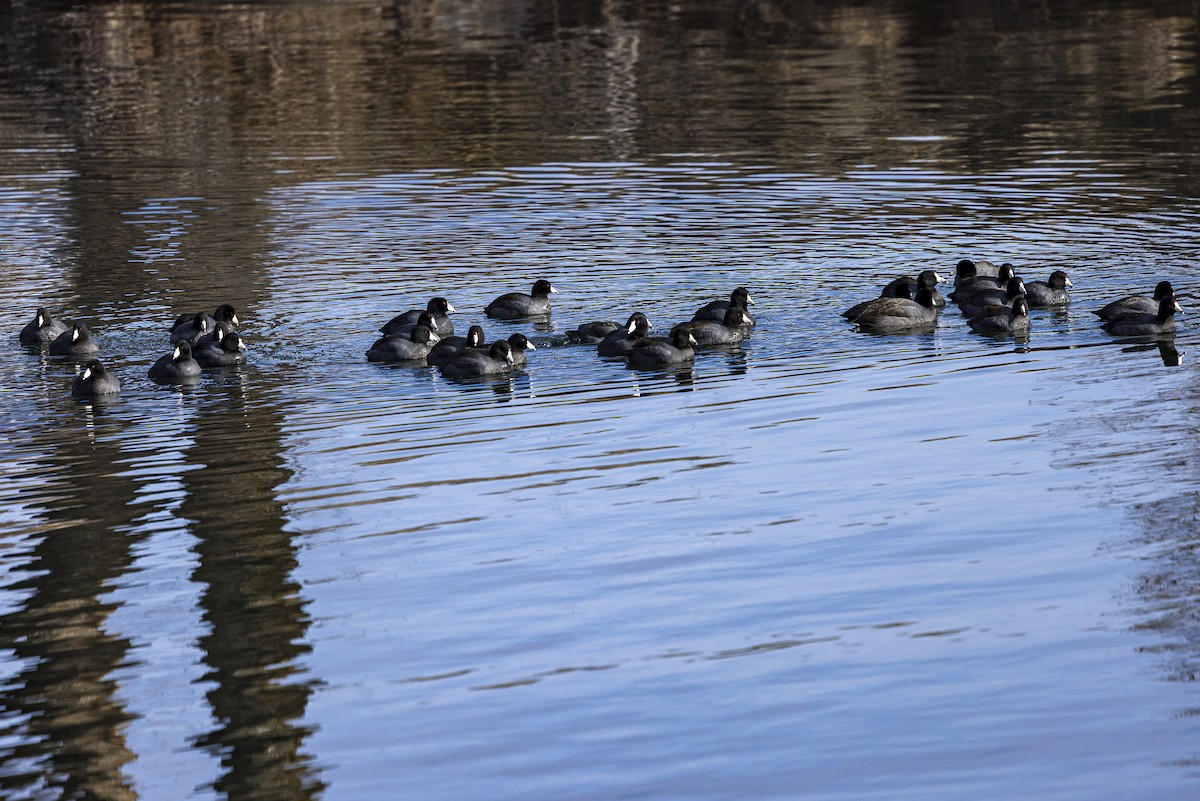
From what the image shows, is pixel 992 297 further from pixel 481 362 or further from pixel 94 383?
pixel 94 383

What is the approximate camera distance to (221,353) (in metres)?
23.9

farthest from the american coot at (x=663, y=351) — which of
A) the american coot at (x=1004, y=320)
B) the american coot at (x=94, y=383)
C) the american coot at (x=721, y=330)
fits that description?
the american coot at (x=94, y=383)

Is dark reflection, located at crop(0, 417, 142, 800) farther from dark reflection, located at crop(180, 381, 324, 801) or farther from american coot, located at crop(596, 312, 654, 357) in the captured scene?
american coot, located at crop(596, 312, 654, 357)

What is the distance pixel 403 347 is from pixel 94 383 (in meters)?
4.10

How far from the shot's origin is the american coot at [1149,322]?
80.2 ft

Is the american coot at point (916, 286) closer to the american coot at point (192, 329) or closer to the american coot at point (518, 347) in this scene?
the american coot at point (518, 347)

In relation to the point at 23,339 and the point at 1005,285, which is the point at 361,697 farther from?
the point at 1005,285

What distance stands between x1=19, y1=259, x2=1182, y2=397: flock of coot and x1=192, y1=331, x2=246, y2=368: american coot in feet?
0.04

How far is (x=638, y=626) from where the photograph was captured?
47.4 ft

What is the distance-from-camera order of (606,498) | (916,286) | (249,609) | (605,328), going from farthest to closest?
(916,286) < (605,328) < (606,498) < (249,609)

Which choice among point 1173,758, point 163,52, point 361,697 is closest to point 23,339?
point 361,697

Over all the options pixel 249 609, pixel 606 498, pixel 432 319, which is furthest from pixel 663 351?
pixel 249 609

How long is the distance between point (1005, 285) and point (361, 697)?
54.2 ft

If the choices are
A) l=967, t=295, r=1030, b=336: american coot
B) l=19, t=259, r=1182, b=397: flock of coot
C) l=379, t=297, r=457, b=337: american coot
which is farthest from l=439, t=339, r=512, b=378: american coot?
l=967, t=295, r=1030, b=336: american coot
